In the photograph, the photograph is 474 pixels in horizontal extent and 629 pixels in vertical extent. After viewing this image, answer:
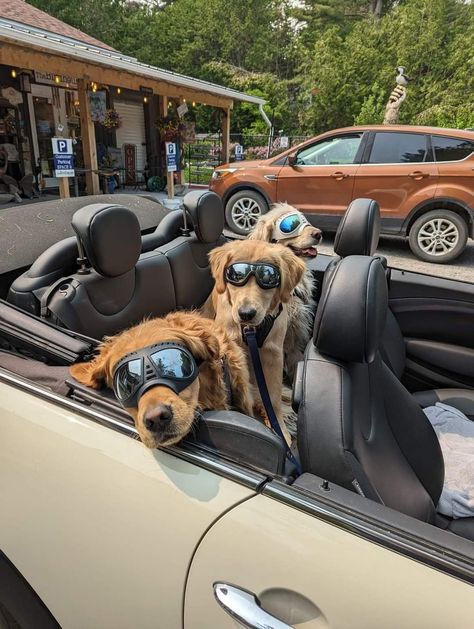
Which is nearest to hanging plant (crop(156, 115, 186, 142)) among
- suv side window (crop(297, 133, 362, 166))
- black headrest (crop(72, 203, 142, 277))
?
suv side window (crop(297, 133, 362, 166))

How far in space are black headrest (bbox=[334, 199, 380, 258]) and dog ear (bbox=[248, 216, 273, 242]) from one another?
110 centimetres

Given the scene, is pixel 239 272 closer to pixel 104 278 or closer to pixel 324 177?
pixel 104 278

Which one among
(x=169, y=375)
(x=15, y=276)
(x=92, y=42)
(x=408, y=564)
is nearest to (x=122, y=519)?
(x=169, y=375)

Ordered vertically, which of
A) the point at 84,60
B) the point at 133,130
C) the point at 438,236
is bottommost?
the point at 438,236

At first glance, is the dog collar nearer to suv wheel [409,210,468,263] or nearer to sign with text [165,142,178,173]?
suv wheel [409,210,468,263]

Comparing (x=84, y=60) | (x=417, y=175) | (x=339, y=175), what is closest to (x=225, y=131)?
(x=84, y=60)

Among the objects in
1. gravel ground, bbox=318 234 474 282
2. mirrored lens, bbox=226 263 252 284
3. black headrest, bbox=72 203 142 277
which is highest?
black headrest, bbox=72 203 142 277

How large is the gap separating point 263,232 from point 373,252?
47.5 inches

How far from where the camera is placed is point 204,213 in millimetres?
3203

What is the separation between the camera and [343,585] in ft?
3.19

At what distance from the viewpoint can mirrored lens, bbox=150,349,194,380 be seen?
4.04ft

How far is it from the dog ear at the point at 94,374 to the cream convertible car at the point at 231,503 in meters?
0.03

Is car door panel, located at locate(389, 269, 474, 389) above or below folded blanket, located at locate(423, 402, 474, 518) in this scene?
above

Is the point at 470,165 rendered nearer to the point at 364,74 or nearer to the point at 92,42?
the point at 92,42
